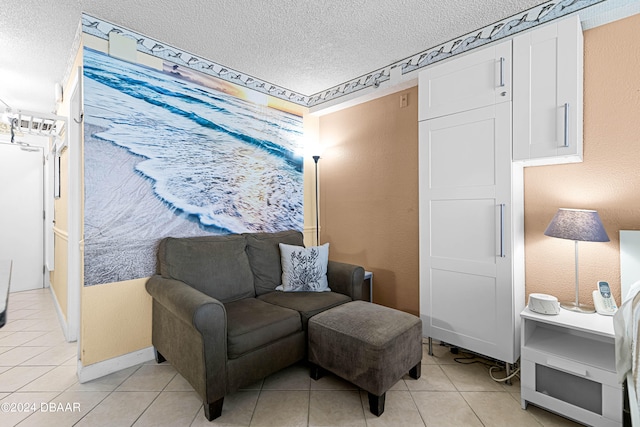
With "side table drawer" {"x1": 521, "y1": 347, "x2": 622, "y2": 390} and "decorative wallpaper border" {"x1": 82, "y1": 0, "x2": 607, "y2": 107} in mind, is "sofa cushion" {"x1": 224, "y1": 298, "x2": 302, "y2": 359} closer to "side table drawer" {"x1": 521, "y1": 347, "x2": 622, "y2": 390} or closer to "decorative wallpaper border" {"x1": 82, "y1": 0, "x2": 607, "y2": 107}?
"side table drawer" {"x1": 521, "y1": 347, "x2": 622, "y2": 390}

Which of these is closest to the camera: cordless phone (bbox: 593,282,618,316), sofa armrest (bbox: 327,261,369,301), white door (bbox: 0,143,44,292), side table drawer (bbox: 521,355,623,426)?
side table drawer (bbox: 521,355,623,426)

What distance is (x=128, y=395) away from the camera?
1907 millimetres

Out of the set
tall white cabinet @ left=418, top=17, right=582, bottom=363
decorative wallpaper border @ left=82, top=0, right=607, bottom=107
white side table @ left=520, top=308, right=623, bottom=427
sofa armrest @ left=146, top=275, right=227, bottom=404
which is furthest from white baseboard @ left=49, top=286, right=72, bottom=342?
white side table @ left=520, top=308, right=623, bottom=427

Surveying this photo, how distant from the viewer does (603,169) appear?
6.21 ft

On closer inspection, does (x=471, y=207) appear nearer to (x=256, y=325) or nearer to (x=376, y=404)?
(x=376, y=404)

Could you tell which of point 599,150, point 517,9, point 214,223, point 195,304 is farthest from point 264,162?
point 599,150

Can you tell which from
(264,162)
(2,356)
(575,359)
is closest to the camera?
(575,359)

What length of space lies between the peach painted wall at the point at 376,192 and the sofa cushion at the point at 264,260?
93cm

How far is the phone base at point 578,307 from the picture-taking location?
1835 millimetres

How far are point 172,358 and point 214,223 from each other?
118 centimetres

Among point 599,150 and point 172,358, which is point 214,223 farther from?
point 599,150

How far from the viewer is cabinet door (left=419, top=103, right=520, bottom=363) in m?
2.01

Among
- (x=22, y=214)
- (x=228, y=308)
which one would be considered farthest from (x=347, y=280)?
(x=22, y=214)

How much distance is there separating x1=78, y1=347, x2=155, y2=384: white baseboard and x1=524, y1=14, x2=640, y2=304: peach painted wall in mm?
3051
